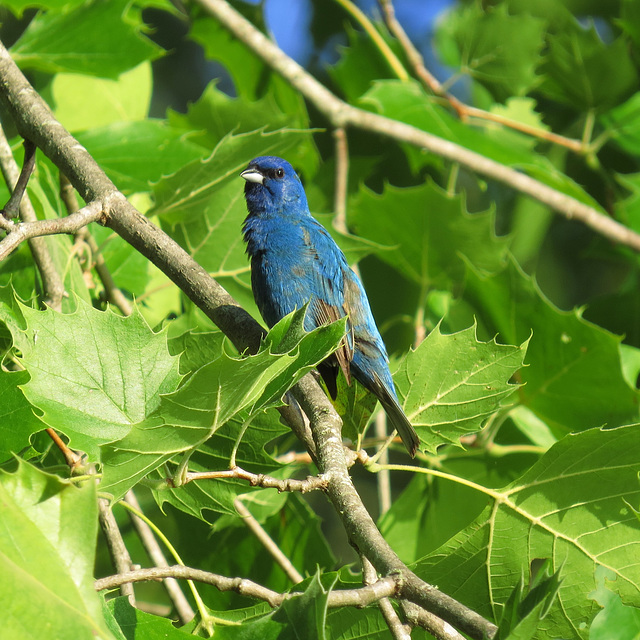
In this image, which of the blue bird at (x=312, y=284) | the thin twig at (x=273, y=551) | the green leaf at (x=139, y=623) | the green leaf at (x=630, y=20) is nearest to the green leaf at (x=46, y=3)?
the blue bird at (x=312, y=284)

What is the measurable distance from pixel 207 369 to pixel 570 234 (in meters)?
6.14

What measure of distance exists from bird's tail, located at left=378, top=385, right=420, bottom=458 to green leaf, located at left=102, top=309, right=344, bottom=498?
802 mm

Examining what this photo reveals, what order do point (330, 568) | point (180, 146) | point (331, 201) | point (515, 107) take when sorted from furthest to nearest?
point (515, 107) < point (331, 201) < point (180, 146) < point (330, 568)

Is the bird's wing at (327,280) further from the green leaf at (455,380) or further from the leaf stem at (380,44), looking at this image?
the leaf stem at (380,44)

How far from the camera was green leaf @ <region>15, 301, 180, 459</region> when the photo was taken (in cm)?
168

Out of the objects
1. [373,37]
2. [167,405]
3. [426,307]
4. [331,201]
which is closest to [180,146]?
[331,201]

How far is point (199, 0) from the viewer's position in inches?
153

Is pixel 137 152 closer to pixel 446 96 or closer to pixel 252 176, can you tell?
pixel 252 176

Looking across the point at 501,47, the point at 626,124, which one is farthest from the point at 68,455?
the point at 626,124

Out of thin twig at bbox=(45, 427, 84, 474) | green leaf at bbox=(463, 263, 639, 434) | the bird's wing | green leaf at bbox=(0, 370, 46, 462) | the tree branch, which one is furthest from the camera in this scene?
the bird's wing

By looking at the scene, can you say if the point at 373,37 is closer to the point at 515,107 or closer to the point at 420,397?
the point at 515,107

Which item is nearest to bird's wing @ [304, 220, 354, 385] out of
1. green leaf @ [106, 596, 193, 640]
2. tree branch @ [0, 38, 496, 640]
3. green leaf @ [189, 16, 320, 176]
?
green leaf @ [189, 16, 320, 176]

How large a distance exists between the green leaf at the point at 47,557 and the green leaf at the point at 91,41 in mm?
2418

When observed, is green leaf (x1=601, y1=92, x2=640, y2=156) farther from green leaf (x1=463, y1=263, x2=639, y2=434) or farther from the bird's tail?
the bird's tail
